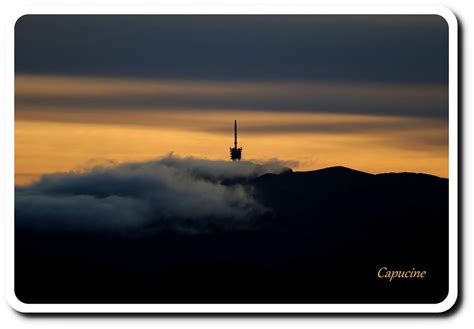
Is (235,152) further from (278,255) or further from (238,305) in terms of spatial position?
(238,305)

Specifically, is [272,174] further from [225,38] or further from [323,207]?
[225,38]

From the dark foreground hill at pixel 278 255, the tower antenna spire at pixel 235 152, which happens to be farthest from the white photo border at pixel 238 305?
the tower antenna spire at pixel 235 152

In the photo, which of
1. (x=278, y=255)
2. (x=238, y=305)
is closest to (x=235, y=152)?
(x=278, y=255)

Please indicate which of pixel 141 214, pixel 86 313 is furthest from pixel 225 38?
pixel 86 313

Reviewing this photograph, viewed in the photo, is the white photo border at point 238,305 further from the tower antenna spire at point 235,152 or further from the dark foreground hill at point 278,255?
the tower antenna spire at point 235,152

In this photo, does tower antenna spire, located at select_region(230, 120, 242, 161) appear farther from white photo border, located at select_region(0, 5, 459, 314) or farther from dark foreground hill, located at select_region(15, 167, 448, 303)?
white photo border, located at select_region(0, 5, 459, 314)

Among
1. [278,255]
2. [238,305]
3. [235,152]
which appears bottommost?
[238,305]
